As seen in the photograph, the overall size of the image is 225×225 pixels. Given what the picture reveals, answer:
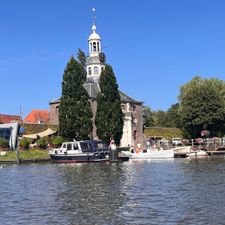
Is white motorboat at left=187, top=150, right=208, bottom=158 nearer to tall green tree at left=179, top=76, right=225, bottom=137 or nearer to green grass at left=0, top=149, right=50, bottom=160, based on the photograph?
tall green tree at left=179, top=76, right=225, bottom=137

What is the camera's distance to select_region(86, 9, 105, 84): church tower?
320 feet

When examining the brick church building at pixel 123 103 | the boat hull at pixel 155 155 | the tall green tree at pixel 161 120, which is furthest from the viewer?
the tall green tree at pixel 161 120

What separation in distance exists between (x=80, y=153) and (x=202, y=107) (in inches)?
1443

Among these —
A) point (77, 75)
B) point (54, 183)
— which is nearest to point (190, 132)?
point (77, 75)

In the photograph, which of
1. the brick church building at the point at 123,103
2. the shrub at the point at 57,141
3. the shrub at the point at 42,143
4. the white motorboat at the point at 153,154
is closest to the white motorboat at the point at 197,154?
the white motorboat at the point at 153,154

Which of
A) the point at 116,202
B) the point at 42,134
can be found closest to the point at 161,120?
the point at 42,134

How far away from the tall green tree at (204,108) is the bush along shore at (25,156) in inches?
1334

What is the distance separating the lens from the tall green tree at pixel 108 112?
253ft

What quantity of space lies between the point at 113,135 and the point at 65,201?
53219 millimetres

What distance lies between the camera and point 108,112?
7725 centimetres

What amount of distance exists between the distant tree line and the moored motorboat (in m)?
33.5

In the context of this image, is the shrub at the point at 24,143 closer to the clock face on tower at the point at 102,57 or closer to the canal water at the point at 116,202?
the clock face on tower at the point at 102,57

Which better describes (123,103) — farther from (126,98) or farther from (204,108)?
(204,108)

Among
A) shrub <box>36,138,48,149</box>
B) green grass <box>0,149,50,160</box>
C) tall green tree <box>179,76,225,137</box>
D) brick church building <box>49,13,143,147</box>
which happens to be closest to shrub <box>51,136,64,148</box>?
shrub <box>36,138,48,149</box>
